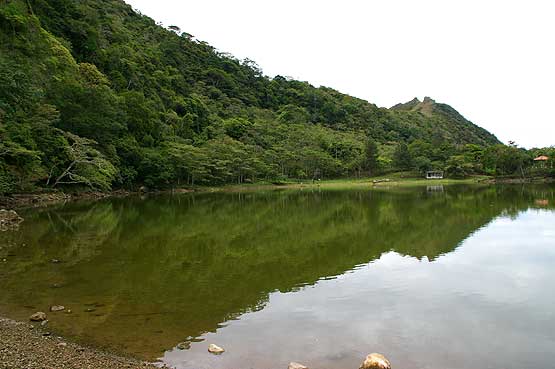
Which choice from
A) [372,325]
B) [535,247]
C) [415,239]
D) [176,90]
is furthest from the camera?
[176,90]

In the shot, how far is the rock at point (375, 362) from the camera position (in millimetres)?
5480

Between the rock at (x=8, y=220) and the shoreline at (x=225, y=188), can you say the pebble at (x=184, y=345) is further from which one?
the shoreline at (x=225, y=188)

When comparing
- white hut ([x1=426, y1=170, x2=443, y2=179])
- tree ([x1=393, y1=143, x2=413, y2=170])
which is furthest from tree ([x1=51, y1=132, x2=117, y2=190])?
white hut ([x1=426, y1=170, x2=443, y2=179])

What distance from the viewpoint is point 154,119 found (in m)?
56.6

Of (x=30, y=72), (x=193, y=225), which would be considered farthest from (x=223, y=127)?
(x=193, y=225)

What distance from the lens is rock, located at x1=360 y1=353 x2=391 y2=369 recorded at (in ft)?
18.0

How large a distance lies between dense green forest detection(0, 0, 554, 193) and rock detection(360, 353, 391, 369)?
2355 centimetres

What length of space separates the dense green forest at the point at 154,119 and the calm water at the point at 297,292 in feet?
48.4

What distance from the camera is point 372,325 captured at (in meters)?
7.35

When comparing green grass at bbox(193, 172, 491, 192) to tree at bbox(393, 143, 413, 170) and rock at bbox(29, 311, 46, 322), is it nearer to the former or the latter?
tree at bbox(393, 143, 413, 170)

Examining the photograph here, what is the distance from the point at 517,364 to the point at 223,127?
3107 inches

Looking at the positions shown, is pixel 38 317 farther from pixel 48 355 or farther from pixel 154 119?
pixel 154 119

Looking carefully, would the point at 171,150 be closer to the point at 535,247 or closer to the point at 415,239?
the point at 415,239

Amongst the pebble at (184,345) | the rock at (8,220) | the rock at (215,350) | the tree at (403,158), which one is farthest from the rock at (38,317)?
the tree at (403,158)
